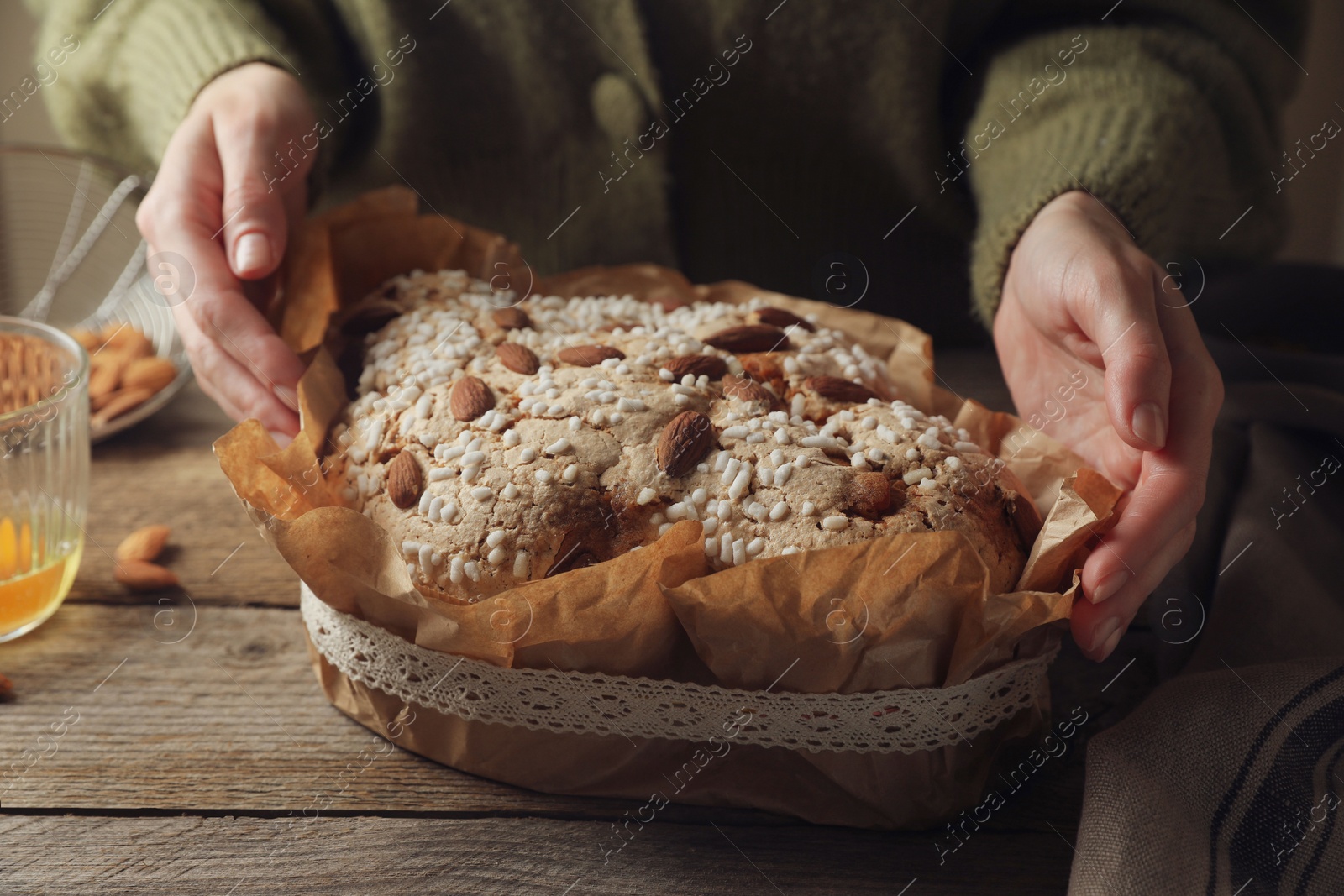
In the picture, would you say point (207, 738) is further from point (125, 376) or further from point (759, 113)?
point (759, 113)

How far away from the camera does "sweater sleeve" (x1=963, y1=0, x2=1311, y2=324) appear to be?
1.31 m

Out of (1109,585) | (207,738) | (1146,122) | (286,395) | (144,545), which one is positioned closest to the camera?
(1109,585)

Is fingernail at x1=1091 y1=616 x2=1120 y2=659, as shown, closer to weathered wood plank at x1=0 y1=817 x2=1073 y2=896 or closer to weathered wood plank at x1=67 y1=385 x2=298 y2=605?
weathered wood plank at x1=0 y1=817 x2=1073 y2=896

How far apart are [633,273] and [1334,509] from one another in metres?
0.93

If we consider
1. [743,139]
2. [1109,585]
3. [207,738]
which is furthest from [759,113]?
[207,738]

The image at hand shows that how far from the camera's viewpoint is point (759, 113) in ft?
5.24

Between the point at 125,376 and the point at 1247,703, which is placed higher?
the point at 125,376

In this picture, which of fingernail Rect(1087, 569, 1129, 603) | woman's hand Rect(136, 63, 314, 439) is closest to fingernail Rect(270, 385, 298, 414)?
woman's hand Rect(136, 63, 314, 439)

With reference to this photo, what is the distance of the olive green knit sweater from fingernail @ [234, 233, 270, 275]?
281 millimetres

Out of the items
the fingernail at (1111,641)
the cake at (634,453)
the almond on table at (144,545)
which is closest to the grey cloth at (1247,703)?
the fingernail at (1111,641)

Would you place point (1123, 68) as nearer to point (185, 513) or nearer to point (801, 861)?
point (801, 861)

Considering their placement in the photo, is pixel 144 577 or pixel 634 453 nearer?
pixel 634 453

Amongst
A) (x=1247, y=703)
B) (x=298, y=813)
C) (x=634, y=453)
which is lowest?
(x=1247, y=703)

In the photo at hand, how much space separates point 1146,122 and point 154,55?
1392 millimetres
